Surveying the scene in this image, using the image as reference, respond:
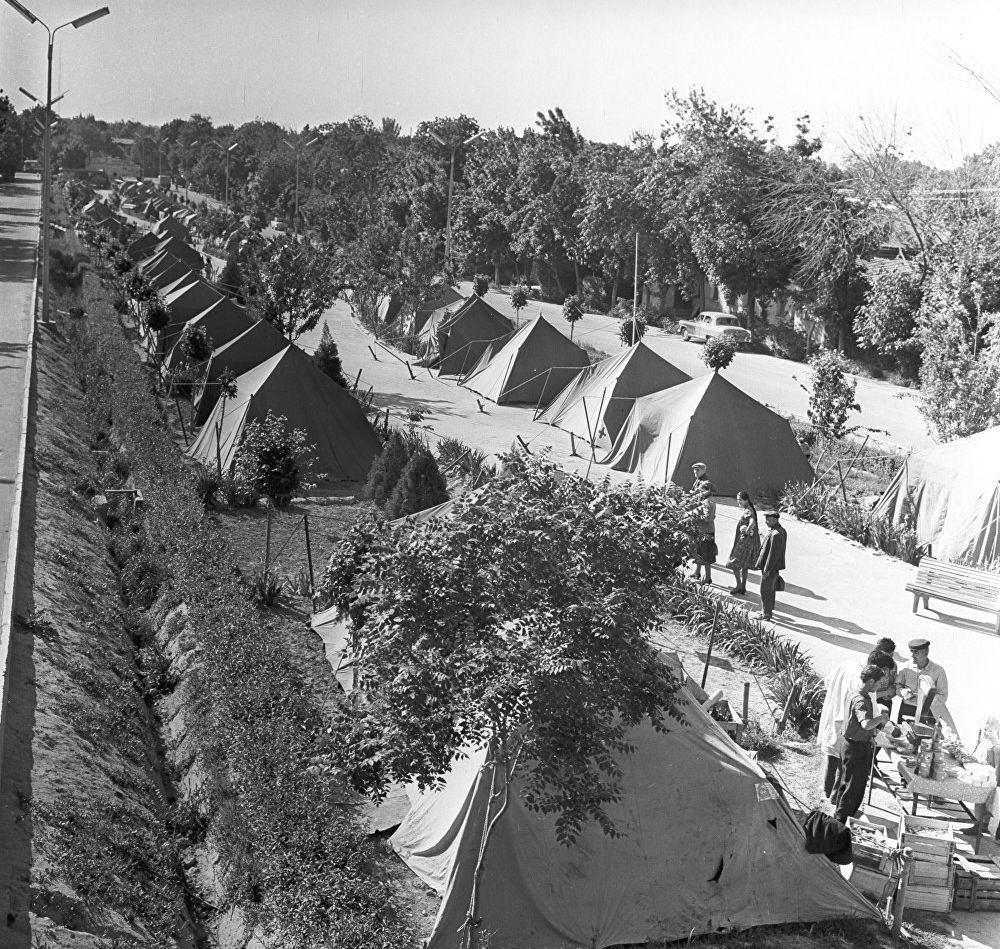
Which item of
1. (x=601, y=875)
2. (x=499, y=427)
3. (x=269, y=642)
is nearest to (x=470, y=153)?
(x=499, y=427)

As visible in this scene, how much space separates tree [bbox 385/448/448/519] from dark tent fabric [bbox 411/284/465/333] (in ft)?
73.0

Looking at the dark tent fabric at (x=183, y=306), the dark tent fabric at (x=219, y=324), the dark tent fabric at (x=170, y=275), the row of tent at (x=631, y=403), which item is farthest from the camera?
the dark tent fabric at (x=170, y=275)

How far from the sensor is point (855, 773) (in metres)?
10.8

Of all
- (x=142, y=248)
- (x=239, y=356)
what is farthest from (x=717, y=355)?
(x=142, y=248)

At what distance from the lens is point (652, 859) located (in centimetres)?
960

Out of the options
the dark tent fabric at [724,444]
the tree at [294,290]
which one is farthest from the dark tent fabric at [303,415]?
the tree at [294,290]

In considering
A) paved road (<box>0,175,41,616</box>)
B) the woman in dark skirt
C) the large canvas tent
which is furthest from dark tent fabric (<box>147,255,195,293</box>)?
the large canvas tent

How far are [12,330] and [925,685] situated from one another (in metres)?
31.2

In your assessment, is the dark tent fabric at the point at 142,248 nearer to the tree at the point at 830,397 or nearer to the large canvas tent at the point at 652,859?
the tree at the point at 830,397

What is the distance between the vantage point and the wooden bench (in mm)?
16938

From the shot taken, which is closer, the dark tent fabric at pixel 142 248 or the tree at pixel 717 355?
the tree at pixel 717 355

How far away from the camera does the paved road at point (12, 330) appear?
63.9 ft

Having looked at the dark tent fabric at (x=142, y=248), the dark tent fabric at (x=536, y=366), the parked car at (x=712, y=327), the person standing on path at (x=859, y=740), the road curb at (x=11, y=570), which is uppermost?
the parked car at (x=712, y=327)

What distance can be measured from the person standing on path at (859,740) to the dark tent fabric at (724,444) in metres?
11.9
